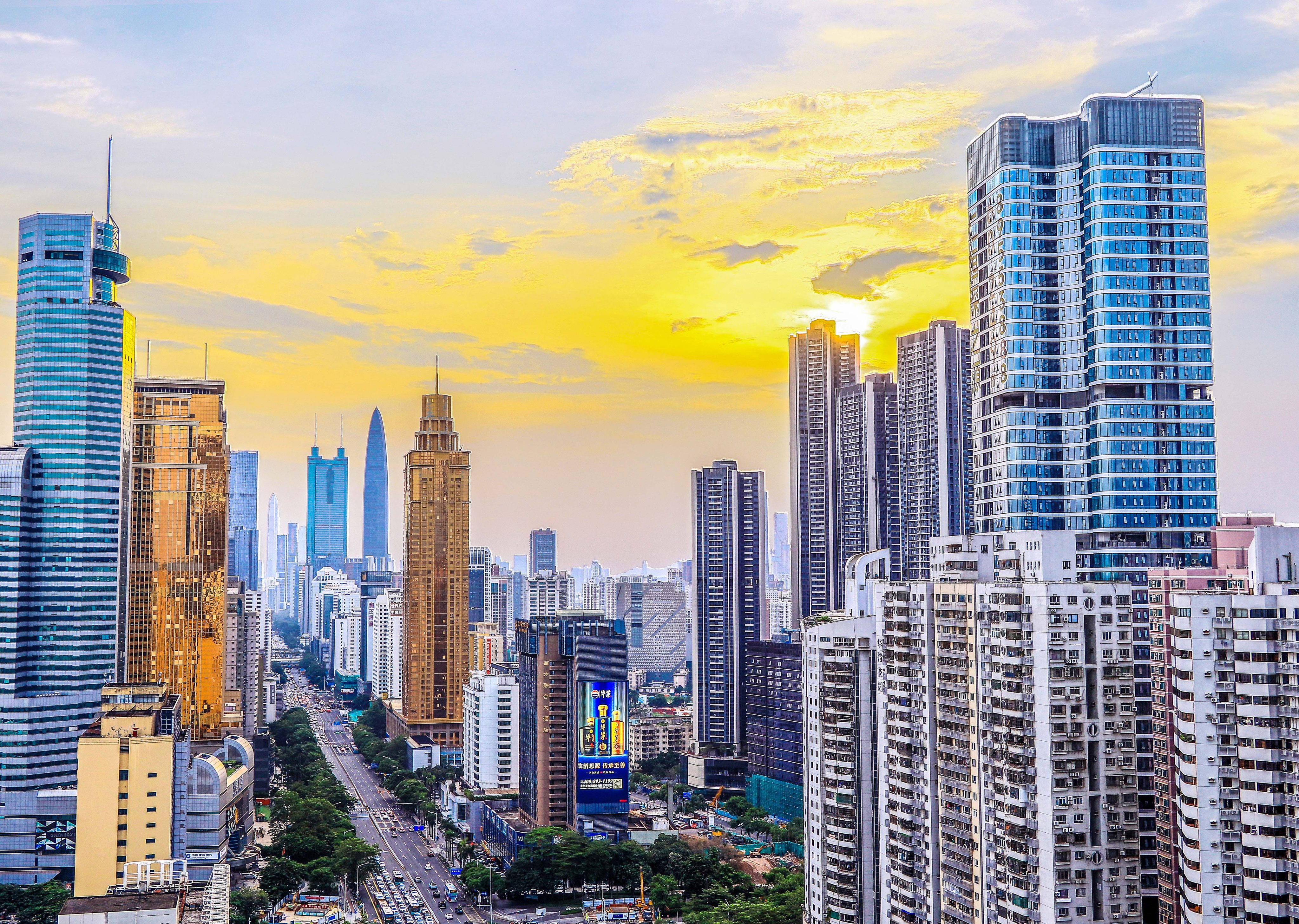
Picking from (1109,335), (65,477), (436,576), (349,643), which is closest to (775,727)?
(436,576)

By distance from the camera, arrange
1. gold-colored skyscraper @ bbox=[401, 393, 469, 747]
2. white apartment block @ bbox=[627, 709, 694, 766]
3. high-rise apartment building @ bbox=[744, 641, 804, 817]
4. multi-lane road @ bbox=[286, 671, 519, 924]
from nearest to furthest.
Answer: multi-lane road @ bbox=[286, 671, 519, 924], high-rise apartment building @ bbox=[744, 641, 804, 817], white apartment block @ bbox=[627, 709, 694, 766], gold-colored skyscraper @ bbox=[401, 393, 469, 747]

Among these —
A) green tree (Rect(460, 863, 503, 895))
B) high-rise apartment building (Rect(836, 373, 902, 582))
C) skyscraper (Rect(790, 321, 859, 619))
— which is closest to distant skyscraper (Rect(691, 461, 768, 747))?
skyscraper (Rect(790, 321, 859, 619))

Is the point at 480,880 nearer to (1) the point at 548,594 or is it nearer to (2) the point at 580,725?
(2) the point at 580,725

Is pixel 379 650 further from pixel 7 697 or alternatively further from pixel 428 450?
pixel 7 697

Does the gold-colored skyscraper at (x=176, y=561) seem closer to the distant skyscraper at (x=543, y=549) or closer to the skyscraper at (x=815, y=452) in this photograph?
the skyscraper at (x=815, y=452)

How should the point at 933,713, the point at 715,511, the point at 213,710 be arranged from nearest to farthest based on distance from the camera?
the point at 933,713 < the point at 213,710 < the point at 715,511

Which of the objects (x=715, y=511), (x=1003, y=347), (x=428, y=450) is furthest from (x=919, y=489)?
(x=428, y=450)

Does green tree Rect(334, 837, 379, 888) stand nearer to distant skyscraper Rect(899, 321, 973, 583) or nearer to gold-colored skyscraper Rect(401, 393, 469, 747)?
distant skyscraper Rect(899, 321, 973, 583)
